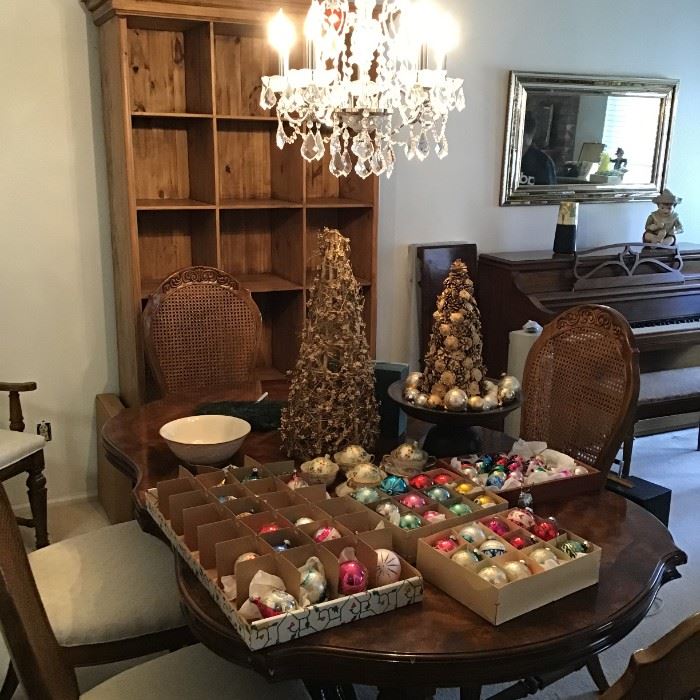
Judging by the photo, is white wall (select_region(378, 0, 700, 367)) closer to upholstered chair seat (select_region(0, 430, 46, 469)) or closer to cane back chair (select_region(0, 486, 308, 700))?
upholstered chair seat (select_region(0, 430, 46, 469))

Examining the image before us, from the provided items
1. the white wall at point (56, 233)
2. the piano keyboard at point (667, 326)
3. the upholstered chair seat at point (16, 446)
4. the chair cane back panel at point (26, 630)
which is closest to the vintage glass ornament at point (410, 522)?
the chair cane back panel at point (26, 630)

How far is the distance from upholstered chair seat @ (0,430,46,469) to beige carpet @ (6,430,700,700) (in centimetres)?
45

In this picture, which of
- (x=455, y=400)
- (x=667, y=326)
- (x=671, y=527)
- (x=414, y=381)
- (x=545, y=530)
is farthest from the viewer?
(x=667, y=326)

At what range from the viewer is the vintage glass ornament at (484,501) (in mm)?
1527

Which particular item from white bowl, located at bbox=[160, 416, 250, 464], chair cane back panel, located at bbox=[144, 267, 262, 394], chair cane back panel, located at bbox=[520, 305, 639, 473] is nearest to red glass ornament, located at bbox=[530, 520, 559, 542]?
chair cane back panel, located at bbox=[520, 305, 639, 473]

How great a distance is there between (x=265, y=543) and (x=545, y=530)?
50 cm

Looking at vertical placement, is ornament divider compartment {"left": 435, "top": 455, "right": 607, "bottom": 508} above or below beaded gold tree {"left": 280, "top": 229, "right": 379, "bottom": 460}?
below

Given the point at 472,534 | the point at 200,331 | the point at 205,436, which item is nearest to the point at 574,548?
the point at 472,534

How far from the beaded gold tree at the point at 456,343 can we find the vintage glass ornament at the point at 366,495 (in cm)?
37

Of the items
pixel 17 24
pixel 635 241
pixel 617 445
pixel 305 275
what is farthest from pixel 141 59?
pixel 635 241

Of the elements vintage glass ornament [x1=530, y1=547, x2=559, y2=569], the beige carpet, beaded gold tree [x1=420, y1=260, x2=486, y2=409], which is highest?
beaded gold tree [x1=420, y1=260, x2=486, y2=409]

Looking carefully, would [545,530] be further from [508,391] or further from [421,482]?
[508,391]

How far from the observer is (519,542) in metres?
1.38

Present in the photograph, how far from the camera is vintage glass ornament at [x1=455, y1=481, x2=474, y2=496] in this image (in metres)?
1.57
